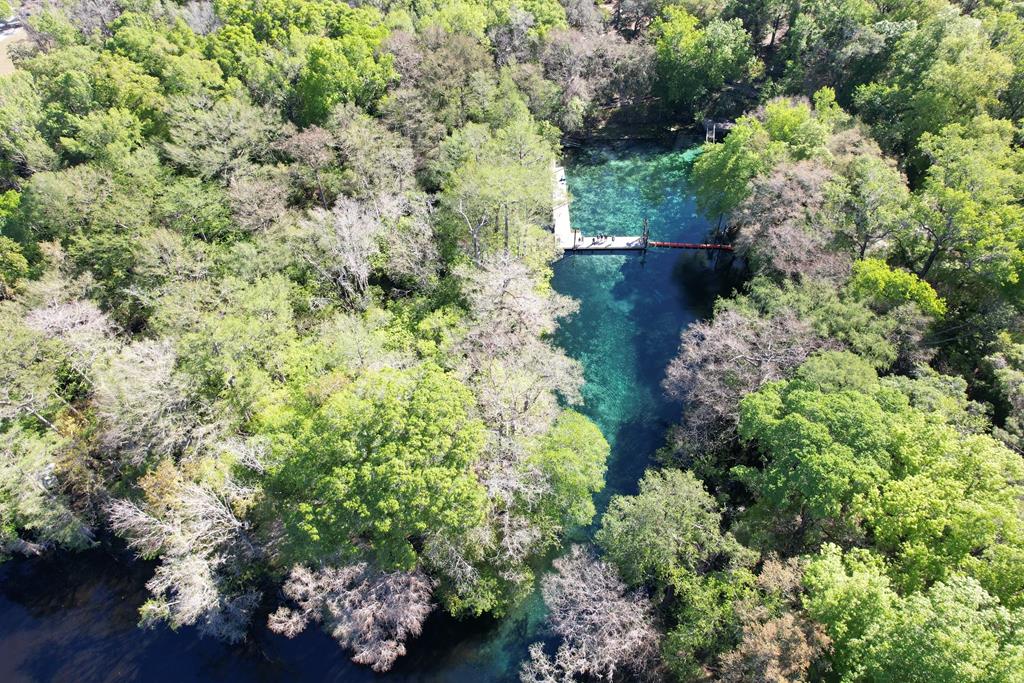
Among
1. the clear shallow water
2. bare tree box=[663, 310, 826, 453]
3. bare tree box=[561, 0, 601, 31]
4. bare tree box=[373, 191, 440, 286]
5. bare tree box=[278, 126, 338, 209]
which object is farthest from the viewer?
bare tree box=[561, 0, 601, 31]

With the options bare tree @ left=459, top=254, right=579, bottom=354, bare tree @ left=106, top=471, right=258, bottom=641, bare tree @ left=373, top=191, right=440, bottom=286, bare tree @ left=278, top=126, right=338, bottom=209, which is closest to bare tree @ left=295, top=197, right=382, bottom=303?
bare tree @ left=373, top=191, right=440, bottom=286

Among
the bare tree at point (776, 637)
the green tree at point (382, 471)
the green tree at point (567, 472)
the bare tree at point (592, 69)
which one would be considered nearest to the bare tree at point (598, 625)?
the green tree at point (567, 472)

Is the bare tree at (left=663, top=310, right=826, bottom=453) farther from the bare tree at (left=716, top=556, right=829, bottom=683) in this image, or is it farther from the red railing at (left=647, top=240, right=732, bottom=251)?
the red railing at (left=647, top=240, right=732, bottom=251)

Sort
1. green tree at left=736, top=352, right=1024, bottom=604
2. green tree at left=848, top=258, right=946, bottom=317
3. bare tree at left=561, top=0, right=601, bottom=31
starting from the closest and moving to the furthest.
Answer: green tree at left=736, top=352, right=1024, bottom=604, green tree at left=848, top=258, right=946, bottom=317, bare tree at left=561, top=0, right=601, bottom=31

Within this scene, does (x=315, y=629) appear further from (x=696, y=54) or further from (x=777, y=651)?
(x=696, y=54)

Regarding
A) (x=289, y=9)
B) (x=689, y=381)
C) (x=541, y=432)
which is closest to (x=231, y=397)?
(x=541, y=432)

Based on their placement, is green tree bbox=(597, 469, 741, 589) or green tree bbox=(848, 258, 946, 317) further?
green tree bbox=(848, 258, 946, 317)
